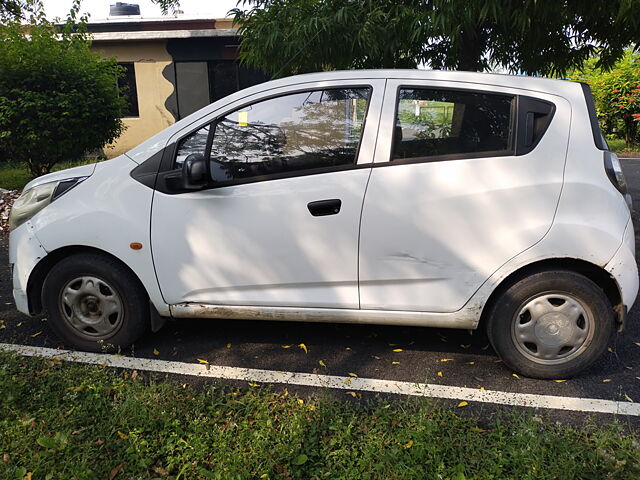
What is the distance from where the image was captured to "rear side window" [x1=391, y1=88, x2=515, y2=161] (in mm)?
3018

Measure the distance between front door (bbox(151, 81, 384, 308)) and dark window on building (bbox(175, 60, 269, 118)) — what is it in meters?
11.1

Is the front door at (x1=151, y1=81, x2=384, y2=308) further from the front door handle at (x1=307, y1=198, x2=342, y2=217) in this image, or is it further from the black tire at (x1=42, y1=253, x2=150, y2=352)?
the black tire at (x1=42, y1=253, x2=150, y2=352)

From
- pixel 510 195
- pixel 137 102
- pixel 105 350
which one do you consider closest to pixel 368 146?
pixel 510 195

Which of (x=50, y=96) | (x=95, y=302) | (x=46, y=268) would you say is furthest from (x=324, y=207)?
(x=50, y=96)

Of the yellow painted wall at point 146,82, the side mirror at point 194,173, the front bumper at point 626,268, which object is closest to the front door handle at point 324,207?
the side mirror at point 194,173

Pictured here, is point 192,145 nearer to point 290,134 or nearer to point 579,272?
point 290,134

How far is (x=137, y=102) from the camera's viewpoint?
14258 mm

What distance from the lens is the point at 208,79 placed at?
13828mm

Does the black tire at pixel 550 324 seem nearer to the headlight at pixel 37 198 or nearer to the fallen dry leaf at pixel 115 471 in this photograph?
the fallen dry leaf at pixel 115 471

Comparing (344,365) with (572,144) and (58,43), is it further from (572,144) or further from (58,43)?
(58,43)

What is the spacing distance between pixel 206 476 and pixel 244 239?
1363 millimetres

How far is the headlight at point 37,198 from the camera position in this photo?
3.43 metres

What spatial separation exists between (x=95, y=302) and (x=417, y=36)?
3695mm

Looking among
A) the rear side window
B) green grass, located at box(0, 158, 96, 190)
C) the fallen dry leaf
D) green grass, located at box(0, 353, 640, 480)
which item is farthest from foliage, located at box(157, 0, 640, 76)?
green grass, located at box(0, 158, 96, 190)
